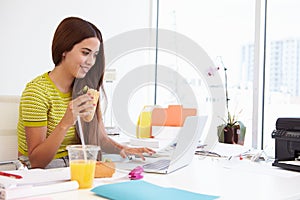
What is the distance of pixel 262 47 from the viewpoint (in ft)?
8.61

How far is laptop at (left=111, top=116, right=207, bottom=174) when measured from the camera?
1348 mm

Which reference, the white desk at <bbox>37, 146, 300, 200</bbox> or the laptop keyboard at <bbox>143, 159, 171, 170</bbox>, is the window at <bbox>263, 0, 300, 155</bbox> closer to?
the white desk at <bbox>37, 146, 300, 200</bbox>

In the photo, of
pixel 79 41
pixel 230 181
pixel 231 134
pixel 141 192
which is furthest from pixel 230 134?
pixel 141 192

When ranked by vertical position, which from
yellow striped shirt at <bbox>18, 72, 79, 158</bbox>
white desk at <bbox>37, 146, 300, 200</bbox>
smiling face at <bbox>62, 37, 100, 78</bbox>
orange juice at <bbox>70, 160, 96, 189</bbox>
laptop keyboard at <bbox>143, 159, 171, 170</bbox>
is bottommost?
white desk at <bbox>37, 146, 300, 200</bbox>

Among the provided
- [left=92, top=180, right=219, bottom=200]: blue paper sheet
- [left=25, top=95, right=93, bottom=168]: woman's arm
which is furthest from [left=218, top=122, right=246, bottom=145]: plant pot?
[left=92, top=180, right=219, bottom=200]: blue paper sheet

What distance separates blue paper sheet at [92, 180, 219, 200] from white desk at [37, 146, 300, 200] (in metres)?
0.03

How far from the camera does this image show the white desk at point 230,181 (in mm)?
1037

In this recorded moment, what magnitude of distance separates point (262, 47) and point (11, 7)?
174cm

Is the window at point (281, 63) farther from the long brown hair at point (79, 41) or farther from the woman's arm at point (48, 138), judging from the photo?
the woman's arm at point (48, 138)

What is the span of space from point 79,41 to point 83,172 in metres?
0.66

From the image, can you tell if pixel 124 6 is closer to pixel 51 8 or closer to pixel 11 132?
pixel 51 8

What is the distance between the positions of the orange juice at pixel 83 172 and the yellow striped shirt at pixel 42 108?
1.48ft

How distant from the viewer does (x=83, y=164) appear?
107cm

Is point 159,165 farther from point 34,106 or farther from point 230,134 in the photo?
point 230,134
